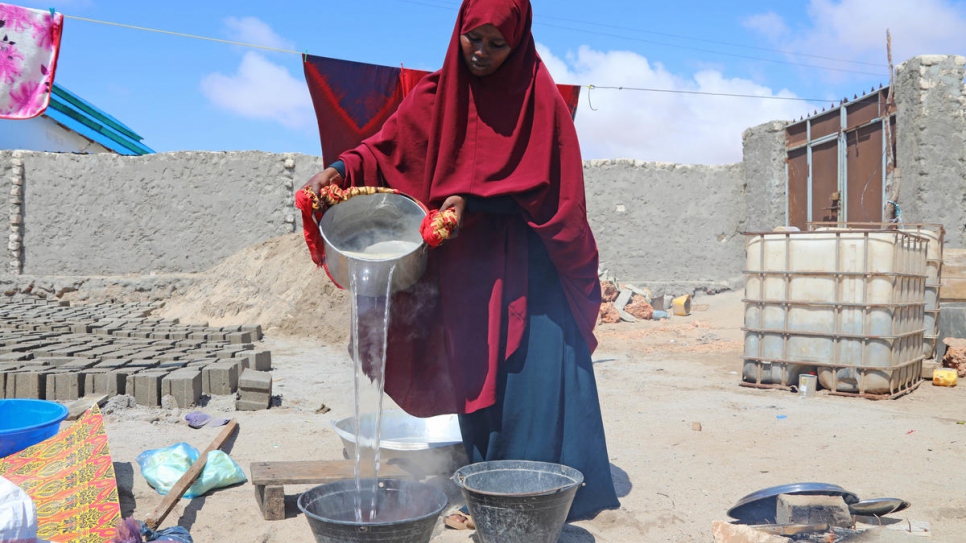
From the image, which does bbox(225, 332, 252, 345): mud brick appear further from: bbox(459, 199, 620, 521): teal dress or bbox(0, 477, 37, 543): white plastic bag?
bbox(0, 477, 37, 543): white plastic bag

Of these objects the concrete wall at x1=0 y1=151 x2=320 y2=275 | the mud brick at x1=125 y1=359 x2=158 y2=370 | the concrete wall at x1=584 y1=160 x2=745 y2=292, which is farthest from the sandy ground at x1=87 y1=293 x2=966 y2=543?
the concrete wall at x1=584 y1=160 x2=745 y2=292

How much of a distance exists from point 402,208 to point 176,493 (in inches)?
52.0

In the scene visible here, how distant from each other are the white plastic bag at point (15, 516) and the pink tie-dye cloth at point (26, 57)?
18.4 ft

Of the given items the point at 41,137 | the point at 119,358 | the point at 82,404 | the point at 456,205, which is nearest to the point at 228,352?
the point at 119,358

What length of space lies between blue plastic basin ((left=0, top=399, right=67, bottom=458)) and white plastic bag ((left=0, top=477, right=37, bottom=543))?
3.97 feet

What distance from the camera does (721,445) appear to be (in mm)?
3932

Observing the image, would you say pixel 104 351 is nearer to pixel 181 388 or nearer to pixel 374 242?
pixel 181 388

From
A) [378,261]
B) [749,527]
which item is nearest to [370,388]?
[378,261]

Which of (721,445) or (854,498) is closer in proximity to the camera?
(854,498)

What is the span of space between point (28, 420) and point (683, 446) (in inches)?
123

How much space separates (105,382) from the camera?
183 inches

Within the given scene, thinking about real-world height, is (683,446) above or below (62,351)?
below

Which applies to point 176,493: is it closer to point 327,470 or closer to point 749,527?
point 327,470

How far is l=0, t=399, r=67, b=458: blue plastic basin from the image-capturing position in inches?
105
